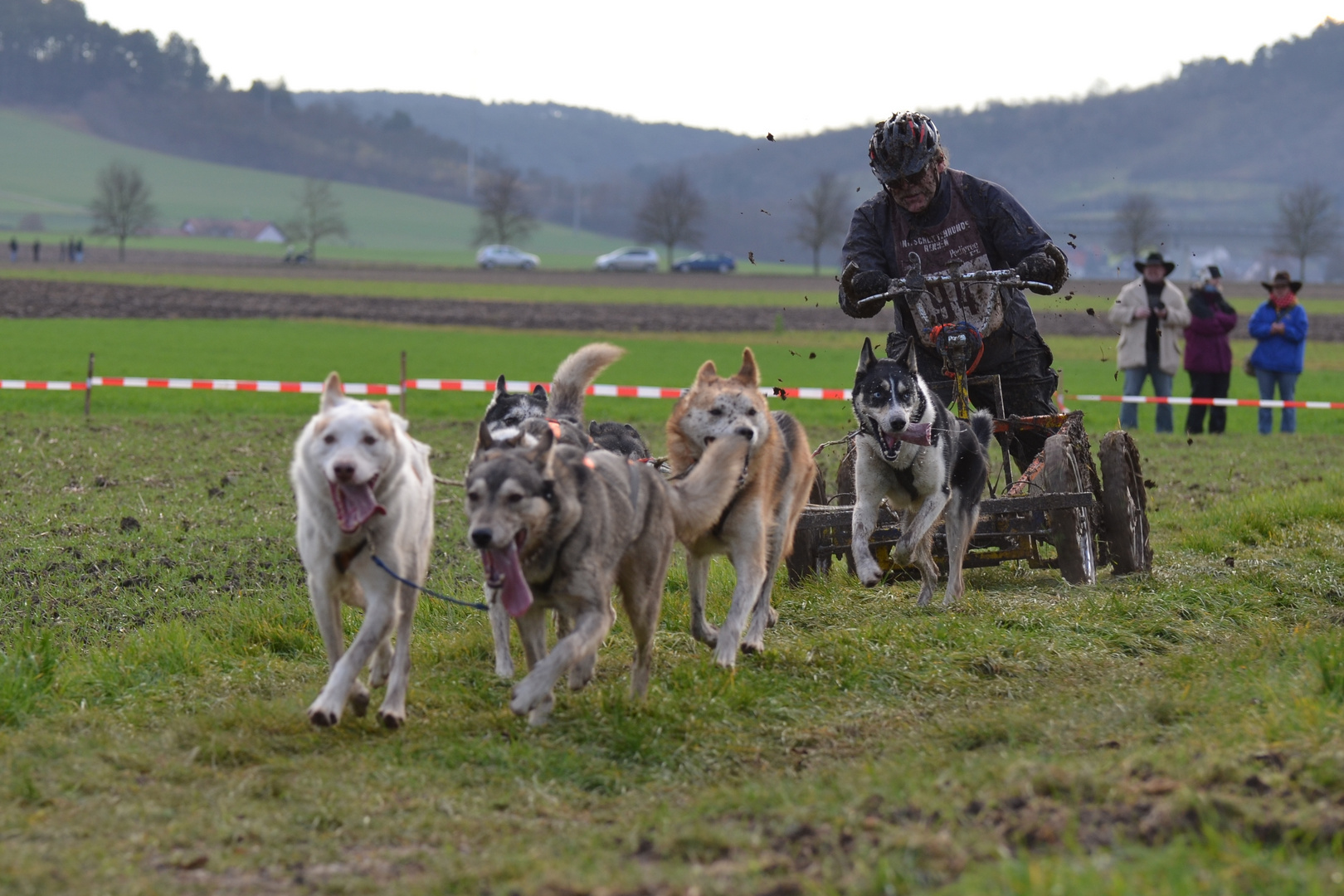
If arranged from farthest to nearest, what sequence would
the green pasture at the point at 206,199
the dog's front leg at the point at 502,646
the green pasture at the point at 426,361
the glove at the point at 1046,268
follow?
the green pasture at the point at 206,199
the green pasture at the point at 426,361
the glove at the point at 1046,268
the dog's front leg at the point at 502,646

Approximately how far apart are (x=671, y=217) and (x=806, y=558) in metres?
98.2

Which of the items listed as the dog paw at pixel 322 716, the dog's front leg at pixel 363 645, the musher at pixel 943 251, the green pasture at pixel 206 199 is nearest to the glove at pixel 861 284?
the musher at pixel 943 251

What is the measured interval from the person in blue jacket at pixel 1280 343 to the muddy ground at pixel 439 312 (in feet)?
58.9

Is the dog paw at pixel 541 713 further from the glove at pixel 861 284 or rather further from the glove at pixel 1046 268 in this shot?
the glove at pixel 1046 268

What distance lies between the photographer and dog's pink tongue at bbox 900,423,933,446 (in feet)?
24.7

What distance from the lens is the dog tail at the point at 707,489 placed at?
20.1ft

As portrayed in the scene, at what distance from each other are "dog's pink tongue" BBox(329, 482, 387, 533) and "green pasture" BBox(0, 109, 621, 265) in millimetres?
101448

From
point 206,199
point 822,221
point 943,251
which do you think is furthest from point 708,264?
point 943,251

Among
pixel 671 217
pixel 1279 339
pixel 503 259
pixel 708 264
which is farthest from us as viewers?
pixel 671 217

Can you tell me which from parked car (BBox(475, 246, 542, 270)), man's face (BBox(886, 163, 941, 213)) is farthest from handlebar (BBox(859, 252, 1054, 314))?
parked car (BBox(475, 246, 542, 270))

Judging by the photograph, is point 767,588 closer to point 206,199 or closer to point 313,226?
point 313,226

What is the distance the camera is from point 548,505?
17.3ft

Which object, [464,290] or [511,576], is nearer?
[511,576]

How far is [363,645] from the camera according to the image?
17.4ft
